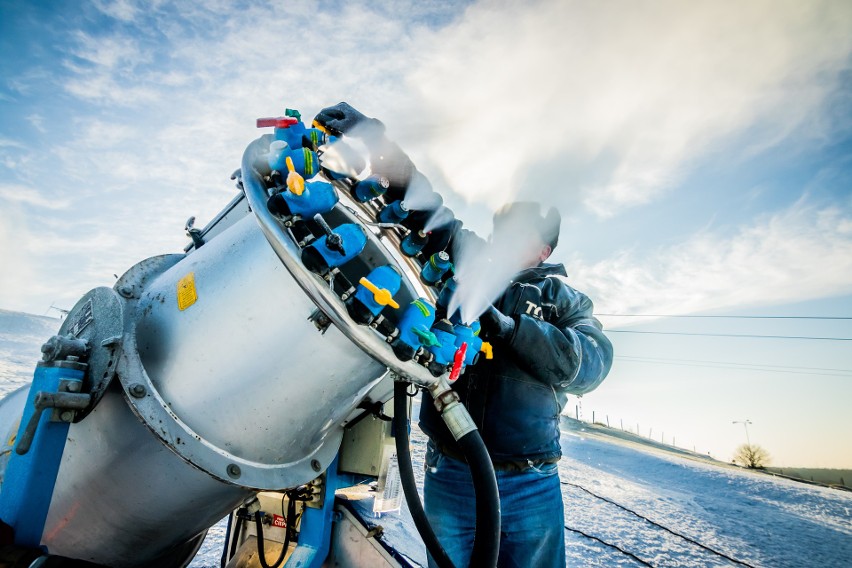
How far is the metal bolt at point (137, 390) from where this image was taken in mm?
1009

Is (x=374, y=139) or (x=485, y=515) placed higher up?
(x=374, y=139)

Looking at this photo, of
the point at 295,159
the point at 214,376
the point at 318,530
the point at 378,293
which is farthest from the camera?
the point at 318,530

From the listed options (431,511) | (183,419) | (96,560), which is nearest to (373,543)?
(431,511)

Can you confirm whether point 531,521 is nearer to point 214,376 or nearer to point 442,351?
point 442,351

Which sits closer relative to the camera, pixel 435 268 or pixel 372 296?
pixel 372 296

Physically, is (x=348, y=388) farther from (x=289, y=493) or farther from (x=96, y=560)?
(x=289, y=493)

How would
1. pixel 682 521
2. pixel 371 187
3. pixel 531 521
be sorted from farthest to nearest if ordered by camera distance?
pixel 682 521
pixel 531 521
pixel 371 187

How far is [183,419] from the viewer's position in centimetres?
104

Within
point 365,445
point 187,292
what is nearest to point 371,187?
point 187,292

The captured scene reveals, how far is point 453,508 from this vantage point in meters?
1.63

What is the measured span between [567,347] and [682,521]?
4879mm

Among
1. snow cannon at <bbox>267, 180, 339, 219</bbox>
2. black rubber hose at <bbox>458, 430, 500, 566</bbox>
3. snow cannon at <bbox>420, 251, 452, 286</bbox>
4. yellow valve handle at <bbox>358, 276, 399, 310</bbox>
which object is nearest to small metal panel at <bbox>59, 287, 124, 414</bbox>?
snow cannon at <bbox>267, 180, 339, 219</bbox>

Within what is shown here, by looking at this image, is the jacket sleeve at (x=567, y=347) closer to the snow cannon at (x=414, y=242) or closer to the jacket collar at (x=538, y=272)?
the jacket collar at (x=538, y=272)

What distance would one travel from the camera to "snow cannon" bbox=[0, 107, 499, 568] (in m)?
0.89
